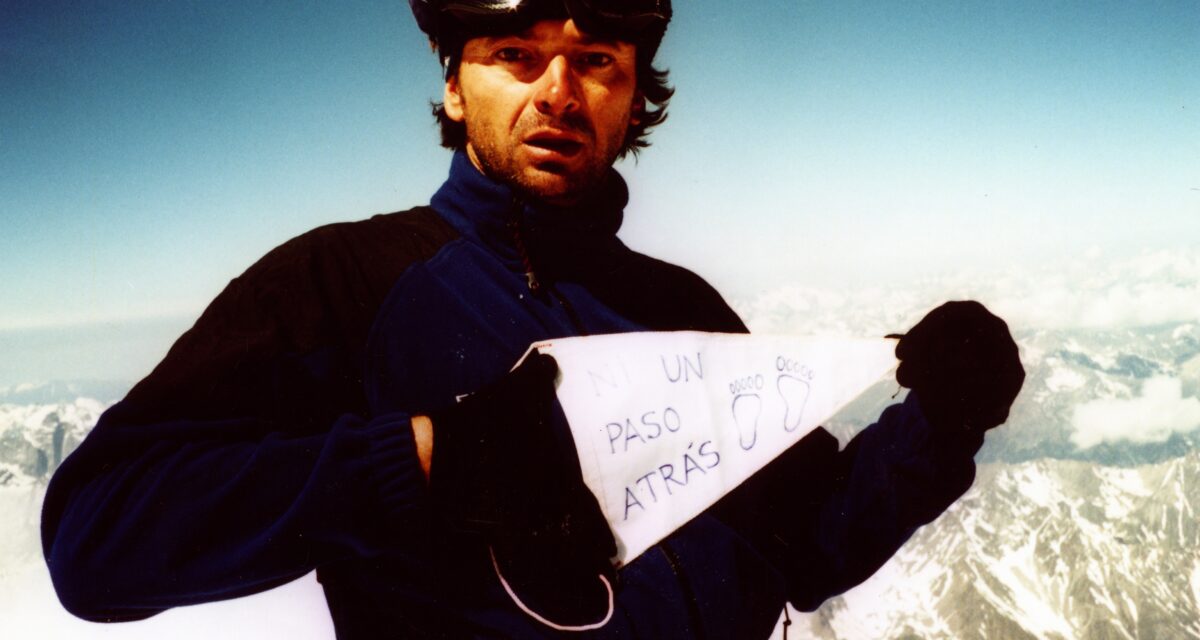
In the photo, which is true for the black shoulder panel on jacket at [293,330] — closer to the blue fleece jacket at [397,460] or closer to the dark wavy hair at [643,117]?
the blue fleece jacket at [397,460]

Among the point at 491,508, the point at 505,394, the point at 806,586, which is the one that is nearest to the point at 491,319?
the point at 505,394

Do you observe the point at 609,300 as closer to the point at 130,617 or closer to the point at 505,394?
the point at 505,394

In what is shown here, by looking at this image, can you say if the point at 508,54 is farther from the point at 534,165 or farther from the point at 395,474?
the point at 395,474

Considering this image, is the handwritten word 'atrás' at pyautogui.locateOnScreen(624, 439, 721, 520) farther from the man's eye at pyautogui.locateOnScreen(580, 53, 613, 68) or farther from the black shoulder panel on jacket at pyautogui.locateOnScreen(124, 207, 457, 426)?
the man's eye at pyautogui.locateOnScreen(580, 53, 613, 68)

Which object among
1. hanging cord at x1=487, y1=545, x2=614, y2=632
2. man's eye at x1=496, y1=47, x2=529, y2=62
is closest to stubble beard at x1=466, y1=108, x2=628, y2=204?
man's eye at x1=496, y1=47, x2=529, y2=62

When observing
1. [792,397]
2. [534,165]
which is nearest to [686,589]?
[792,397]
